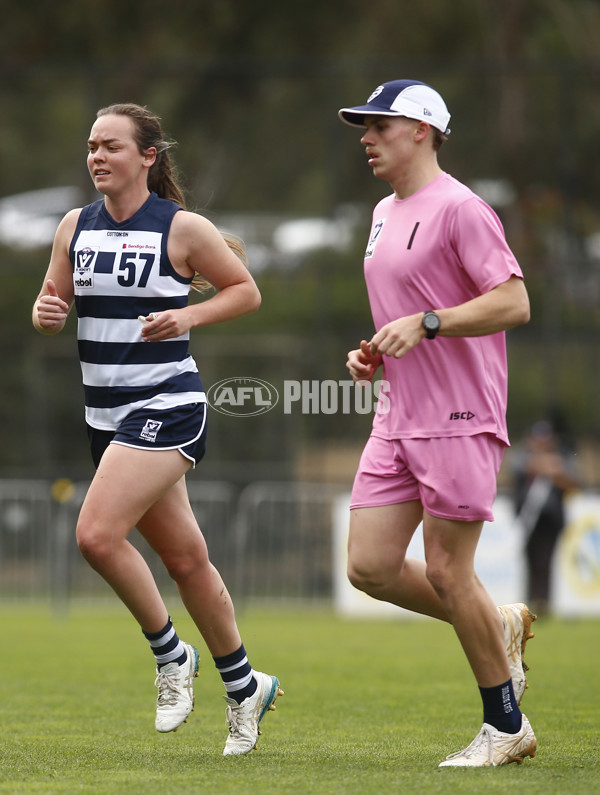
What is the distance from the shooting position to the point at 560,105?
16422mm

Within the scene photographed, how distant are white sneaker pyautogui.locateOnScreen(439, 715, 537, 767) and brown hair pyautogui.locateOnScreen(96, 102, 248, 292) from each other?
76.6 inches

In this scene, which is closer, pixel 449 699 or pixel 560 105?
pixel 449 699

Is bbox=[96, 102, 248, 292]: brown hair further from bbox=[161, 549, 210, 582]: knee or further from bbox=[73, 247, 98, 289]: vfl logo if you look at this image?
bbox=[161, 549, 210, 582]: knee

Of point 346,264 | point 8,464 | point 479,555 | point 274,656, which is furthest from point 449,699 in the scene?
point 8,464

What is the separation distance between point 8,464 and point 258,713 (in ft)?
44.2

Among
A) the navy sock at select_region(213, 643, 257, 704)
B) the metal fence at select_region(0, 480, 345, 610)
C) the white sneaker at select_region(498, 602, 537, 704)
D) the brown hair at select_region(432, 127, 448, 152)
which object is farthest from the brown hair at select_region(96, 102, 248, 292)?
the metal fence at select_region(0, 480, 345, 610)

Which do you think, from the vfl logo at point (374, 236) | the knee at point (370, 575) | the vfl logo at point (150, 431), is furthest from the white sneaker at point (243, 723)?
the vfl logo at point (374, 236)

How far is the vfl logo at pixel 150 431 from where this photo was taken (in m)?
4.59

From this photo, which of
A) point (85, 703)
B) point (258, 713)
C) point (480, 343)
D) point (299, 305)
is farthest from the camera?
point (299, 305)

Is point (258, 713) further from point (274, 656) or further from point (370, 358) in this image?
point (274, 656)

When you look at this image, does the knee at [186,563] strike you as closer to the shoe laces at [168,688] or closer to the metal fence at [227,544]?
the shoe laces at [168,688]

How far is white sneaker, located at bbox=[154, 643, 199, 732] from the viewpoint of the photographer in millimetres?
4730

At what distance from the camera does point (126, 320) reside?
4.61 metres

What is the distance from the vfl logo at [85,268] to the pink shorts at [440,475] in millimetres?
1191
